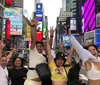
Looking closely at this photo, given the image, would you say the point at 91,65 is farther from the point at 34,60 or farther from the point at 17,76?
the point at 17,76

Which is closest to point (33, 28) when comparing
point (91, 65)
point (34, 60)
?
point (34, 60)

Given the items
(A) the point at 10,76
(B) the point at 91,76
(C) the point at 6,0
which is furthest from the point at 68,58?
(C) the point at 6,0

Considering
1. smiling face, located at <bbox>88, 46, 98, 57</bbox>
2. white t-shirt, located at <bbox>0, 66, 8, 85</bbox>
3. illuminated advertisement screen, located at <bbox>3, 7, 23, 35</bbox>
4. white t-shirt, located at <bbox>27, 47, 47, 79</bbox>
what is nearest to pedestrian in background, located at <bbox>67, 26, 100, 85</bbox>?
smiling face, located at <bbox>88, 46, 98, 57</bbox>

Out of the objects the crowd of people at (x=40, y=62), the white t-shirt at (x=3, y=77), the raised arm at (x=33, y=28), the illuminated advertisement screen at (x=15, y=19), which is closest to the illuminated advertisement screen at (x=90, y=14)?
the illuminated advertisement screen at (x=15, y=19)

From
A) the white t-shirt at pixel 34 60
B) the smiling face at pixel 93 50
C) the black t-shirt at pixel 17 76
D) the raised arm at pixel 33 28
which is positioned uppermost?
the raised arm at pixel 33 28

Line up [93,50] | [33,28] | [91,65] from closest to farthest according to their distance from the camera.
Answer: [91,65] < [93,50] < [33,28]

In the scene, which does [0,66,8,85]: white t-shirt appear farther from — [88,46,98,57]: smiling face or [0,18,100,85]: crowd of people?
[88,46,98,57]: smiling face

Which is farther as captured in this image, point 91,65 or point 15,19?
point 15,19

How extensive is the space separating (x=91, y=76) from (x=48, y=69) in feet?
4.46

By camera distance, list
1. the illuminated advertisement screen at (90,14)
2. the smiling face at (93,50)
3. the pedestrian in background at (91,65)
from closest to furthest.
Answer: the pedestrian in background at (91,65) → the smiling face at (93,50) → the illuminated advertisement screen at (90,14)

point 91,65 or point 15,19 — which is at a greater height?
point 15,19

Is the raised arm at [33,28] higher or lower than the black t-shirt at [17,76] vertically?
higher

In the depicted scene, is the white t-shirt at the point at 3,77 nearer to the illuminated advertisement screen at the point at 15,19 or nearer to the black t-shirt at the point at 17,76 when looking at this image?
the black t-shirt at the point at 17,76

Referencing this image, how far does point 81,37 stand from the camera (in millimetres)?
75938
